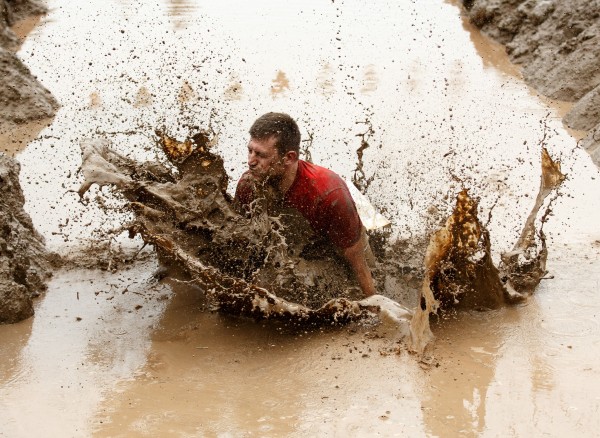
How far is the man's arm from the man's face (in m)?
0.67

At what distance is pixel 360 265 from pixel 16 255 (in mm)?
2274

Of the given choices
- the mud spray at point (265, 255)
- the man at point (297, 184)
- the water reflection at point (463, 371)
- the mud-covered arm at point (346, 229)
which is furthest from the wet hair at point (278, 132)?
the water reflection at point (463, 371)

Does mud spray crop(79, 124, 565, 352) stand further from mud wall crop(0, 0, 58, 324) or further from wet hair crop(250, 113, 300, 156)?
mud wall crop(0, 0, 58, 324)

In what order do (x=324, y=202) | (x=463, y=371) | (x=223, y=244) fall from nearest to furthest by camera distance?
(x=463, y=371), (x=324, y=202), (x=223, y=244)

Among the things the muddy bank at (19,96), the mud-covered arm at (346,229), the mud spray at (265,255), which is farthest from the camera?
the muddy bank at (19,96)

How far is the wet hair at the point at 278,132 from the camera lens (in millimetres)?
5156

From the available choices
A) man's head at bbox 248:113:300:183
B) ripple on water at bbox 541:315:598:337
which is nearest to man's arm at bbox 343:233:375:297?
man's head at bbox 248:113:300:183

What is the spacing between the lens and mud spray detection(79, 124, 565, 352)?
16.0ft

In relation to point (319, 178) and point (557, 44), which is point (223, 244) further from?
point (557, 44)

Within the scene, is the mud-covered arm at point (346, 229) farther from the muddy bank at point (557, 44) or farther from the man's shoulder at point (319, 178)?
the muddy bank at point (557, 44)

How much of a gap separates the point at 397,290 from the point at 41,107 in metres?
4.56

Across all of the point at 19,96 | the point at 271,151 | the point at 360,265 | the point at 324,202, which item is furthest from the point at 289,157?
the point at 19,96

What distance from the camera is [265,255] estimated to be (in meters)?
5.18

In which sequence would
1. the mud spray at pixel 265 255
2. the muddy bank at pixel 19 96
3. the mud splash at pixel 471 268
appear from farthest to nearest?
1. the muddy bank at pixel 19 96
2. the mud spray at pixel 265 255
3. the mud splash at pixel 471 268
